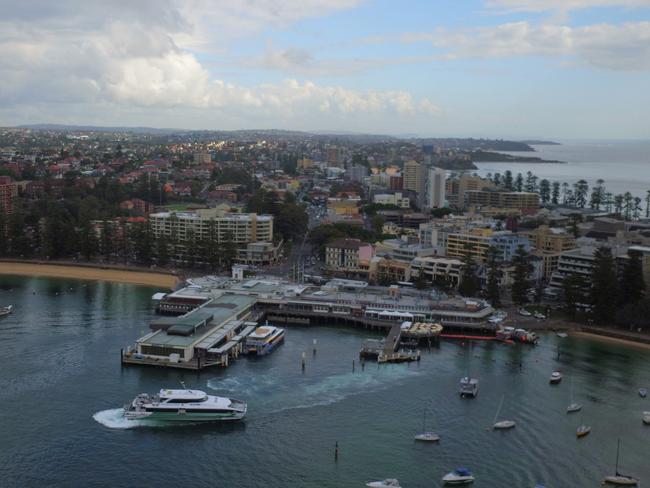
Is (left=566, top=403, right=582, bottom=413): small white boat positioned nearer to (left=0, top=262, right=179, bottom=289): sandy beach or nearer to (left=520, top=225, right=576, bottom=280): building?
(left=520, top=225, right=576, bottom=280): building

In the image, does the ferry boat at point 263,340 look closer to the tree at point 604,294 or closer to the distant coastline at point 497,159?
the tree at point 604,294

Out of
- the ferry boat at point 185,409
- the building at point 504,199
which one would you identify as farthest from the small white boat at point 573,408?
the building at point 504,199

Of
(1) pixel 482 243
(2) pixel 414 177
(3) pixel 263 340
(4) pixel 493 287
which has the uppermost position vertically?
(2) pixel 414 177

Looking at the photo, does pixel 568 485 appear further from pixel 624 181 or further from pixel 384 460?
pixel 624 181

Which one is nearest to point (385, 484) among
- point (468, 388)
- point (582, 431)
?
point (582, 431)

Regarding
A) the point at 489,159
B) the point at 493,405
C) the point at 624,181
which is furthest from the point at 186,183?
the point at 489,159

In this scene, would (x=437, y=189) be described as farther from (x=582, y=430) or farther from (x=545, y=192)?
(x=582, y=430)

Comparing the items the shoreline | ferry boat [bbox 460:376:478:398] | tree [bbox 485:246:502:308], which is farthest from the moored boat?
tree [bbox 485:246:502:308]
